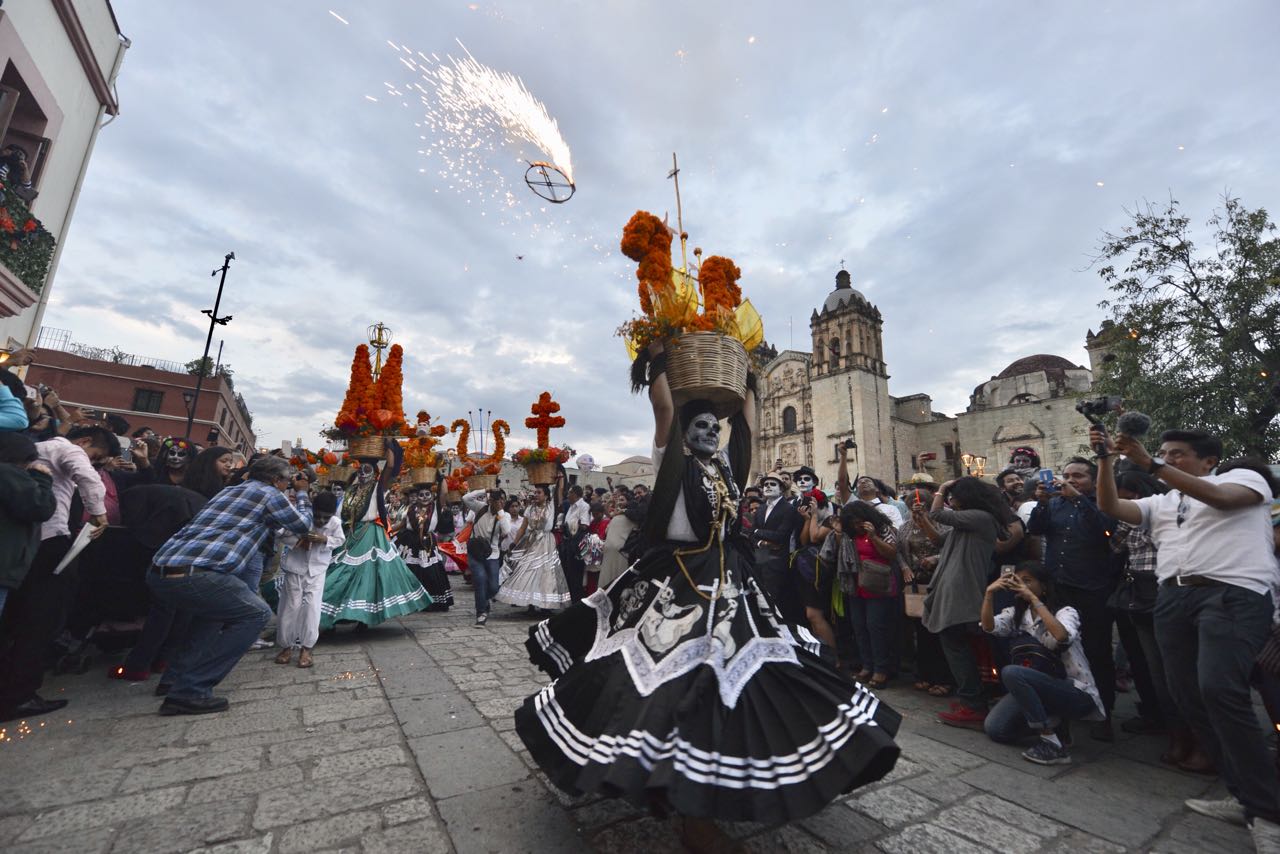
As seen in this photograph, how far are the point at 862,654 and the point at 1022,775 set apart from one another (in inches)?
89.0

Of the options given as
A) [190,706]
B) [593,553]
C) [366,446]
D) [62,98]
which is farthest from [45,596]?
[62,98]

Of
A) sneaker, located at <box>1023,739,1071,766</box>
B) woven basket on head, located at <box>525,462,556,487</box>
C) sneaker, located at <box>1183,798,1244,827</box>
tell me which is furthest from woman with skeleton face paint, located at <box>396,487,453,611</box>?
sneaker, located at <box>1183,798,1244,827</box>

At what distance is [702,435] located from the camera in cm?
283

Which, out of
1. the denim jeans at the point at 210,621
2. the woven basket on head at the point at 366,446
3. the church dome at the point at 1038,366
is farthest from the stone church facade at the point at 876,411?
the denim jeans at the point at 210,621

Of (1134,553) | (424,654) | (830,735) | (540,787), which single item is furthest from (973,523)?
(424,654)

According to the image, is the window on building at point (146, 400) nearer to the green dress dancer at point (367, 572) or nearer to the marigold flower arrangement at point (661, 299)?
the green dress dancer at point (367, 572)

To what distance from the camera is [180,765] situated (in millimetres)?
3004

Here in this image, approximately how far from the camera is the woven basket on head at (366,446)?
7.40 meters

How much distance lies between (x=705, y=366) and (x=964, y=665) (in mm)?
3429

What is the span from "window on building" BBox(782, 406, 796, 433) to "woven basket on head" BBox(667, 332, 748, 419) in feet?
142

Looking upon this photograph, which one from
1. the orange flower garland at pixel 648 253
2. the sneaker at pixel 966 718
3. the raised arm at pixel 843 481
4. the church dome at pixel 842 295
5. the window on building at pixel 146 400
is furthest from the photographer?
the church dome at pixel 842 295

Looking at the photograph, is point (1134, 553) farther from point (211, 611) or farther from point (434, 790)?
point (211, 611)

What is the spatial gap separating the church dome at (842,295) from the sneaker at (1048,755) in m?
43.6

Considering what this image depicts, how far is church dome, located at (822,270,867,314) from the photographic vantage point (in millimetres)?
43750
